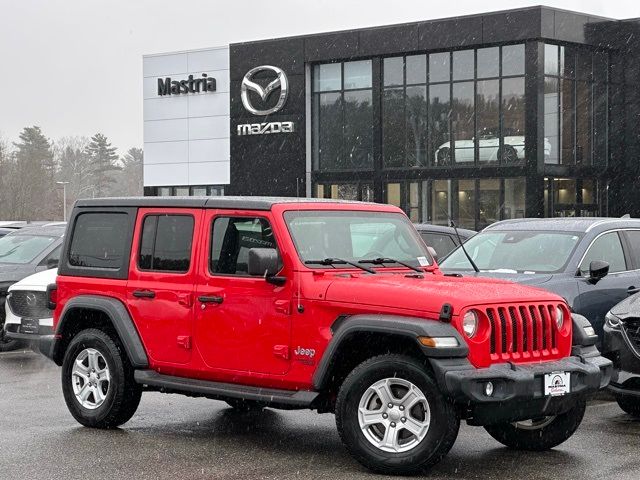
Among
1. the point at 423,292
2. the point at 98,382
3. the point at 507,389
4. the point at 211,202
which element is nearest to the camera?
the point at 507,389

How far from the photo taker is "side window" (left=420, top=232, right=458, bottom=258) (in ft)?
48.1

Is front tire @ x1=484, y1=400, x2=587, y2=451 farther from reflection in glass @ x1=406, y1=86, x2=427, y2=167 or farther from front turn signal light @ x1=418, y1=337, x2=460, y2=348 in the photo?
reflection in glass @ x1=406, y1=86, x2=427, y2=167

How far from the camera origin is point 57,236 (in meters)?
16.0

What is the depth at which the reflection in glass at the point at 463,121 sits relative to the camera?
3856 centimetres

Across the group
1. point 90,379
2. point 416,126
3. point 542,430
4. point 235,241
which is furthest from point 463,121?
point 542,430

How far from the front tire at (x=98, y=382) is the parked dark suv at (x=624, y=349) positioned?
12.6 feet

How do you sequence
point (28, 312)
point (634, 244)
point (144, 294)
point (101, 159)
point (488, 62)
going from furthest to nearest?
point (101, 159), point (488, 62), point (28, 312), point (634, 244), point (144, 294)

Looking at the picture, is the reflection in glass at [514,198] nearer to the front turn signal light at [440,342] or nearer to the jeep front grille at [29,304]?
the jeep front grille at [29,304]

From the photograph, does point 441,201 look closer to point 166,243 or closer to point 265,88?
point 265,88

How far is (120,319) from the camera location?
347 inches

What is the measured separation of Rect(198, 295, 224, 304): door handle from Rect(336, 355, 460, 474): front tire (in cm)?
131

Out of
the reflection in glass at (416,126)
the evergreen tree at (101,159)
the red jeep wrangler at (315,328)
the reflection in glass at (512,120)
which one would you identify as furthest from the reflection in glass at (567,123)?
the evergreen tree at (101,159)

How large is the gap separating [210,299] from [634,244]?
5809 millimetres

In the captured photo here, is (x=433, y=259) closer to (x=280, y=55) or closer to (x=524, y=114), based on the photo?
(x=524, y=114)
